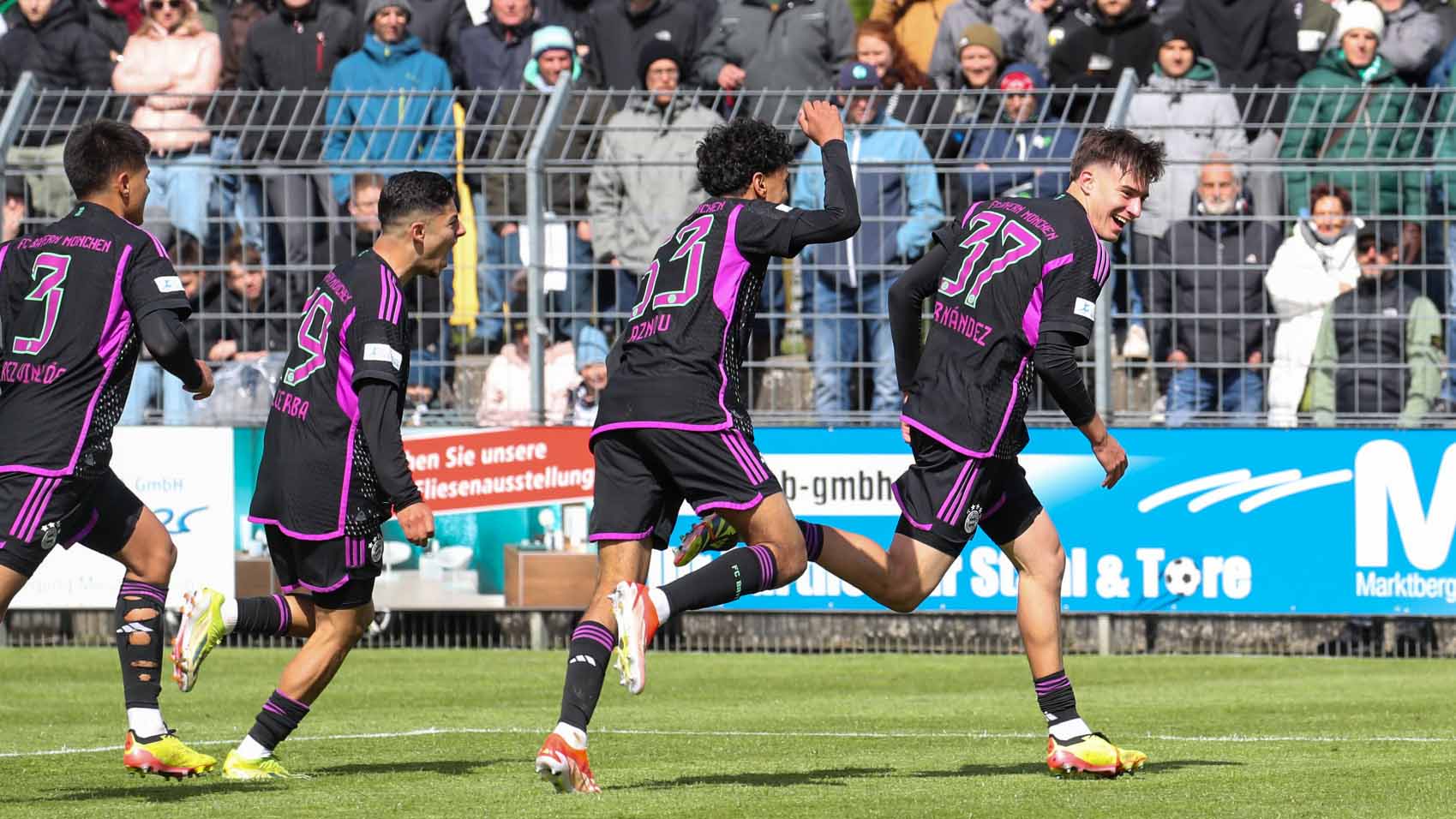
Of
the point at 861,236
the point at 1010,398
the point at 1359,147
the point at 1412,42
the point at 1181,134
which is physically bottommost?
the point at 1010,398

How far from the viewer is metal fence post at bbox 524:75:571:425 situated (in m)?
14.5

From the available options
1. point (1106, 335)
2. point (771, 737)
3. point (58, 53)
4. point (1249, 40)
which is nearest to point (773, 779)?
point (771, 737)

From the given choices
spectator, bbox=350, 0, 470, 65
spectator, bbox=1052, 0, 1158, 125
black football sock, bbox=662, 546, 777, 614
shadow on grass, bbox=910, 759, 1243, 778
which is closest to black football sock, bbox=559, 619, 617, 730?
black football sock, bbox=662, 546, 777, 614

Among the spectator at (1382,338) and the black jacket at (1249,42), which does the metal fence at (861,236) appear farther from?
the black jacket at (1249,42)

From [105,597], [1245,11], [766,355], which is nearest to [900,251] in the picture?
[766,355]

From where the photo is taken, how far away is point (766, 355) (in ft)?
47.1

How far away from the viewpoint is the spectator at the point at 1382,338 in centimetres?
1350

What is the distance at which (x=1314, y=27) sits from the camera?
624 inches

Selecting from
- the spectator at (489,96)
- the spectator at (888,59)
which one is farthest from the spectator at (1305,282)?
the spectator at (489,96)

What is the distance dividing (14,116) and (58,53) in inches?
117

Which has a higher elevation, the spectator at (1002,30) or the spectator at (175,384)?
the spectator at (1002,30)

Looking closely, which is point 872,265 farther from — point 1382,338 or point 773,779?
point 773,779

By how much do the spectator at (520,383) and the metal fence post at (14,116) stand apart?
350 centimetres

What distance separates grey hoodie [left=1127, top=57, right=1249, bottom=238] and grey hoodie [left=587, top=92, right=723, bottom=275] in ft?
9.07
